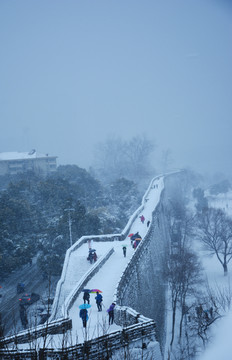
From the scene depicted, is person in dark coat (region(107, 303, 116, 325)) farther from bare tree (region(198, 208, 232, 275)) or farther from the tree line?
bare tree (region(198, 208, 232, 275))

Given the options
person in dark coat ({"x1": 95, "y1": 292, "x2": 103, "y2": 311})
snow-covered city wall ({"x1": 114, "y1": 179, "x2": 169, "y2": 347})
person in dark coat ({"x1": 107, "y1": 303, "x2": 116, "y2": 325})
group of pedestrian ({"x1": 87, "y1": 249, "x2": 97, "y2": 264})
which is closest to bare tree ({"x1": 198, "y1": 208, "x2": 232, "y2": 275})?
snow-covered city wall ({"x1": 114, "y1": 179, "x2": 169, "y2": 347})

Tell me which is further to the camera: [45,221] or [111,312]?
[45,221]

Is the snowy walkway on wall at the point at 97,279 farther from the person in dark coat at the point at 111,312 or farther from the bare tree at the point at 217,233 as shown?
the bare tree at the point at 217,233

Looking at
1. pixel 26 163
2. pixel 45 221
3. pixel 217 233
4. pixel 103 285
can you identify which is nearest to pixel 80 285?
pixel 103 285

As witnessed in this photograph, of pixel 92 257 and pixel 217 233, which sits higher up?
pixel 92 257

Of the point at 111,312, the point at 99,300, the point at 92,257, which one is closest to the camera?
the point at 111,312

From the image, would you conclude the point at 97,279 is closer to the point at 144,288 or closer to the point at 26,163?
the point at 144,288

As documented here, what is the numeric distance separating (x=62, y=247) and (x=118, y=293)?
14.5 metres

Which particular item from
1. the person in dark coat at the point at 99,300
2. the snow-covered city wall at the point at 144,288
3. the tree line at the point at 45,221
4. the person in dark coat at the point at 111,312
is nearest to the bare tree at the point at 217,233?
the snow-covered city wall at the point at 144,288

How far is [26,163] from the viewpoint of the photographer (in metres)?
45.6

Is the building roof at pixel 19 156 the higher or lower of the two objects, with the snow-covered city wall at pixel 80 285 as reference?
higher

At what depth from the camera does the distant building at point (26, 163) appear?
4456 cm

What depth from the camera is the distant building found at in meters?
44.6

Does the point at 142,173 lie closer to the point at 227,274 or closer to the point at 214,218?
the point at 214,218
